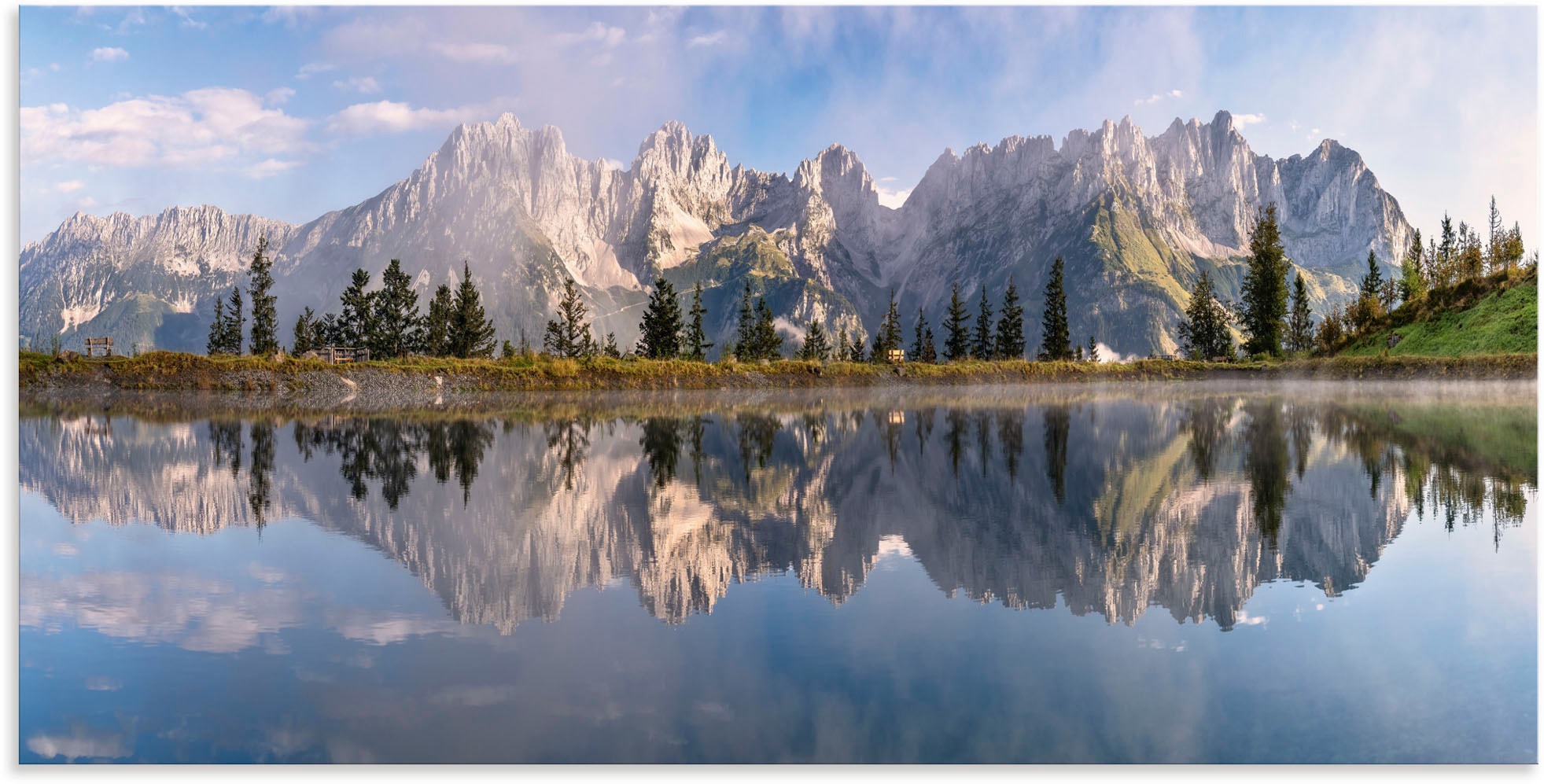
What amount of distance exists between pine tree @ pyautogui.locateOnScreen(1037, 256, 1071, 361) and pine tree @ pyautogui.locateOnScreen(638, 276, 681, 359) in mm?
49014

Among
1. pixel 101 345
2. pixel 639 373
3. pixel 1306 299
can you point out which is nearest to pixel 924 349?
pixel 1306 299

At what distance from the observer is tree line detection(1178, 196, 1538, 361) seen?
86.1 meters

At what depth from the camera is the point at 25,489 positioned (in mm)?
18891

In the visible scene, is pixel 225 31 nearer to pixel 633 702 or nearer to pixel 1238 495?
pixel 633 702

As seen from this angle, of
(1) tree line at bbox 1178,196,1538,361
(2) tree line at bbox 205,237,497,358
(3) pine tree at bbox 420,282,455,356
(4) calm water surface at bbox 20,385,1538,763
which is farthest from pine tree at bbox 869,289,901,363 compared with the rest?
(4) calm water surface at bbox 20,385,1538,763

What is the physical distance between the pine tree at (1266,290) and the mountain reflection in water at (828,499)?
8203 centimetres

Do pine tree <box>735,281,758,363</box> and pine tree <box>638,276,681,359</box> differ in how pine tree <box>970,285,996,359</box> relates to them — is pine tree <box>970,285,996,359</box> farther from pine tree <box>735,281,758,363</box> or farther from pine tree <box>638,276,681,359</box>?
pine tree <box>638,276,681,359</box>

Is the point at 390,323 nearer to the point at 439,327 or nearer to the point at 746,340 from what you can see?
the point at 439,327

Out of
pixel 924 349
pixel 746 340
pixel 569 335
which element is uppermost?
pixel 569 335

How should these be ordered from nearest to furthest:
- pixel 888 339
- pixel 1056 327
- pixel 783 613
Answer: pixel 783 613 < pixel 888 339 < pixel 1056 327

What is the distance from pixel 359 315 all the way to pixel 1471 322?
9739 centimetres

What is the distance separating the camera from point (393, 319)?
92.2m

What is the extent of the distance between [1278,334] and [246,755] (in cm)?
12320

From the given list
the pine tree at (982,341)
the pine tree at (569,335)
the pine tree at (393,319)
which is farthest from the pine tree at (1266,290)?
the pine tree at (393,319)
